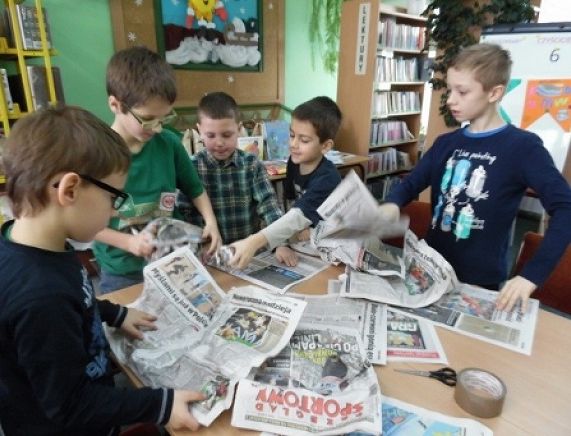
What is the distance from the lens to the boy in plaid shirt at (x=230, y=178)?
5.11 feet

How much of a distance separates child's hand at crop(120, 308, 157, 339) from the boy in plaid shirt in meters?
0.70

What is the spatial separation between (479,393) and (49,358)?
75 cm

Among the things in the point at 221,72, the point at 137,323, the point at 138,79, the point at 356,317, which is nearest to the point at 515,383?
the point at 356,317

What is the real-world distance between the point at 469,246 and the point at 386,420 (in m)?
0.83

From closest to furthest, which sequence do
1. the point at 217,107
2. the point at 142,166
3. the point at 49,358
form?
the point at 49,358 < the point at 142,166 < the point at 217,107

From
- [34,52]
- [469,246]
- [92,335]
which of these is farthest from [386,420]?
[34,52]

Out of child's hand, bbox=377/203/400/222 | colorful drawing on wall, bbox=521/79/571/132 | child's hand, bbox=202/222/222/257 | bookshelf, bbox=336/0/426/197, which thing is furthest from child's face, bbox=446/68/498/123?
bookshelf, bbox=336/0/426/197

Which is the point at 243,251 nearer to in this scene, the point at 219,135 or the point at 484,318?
the point at 219,135

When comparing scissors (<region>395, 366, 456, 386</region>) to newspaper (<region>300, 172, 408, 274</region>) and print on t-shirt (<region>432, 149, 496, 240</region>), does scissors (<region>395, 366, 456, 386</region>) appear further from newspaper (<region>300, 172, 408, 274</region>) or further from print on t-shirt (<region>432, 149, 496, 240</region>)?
print on t-shirt (<region>432, 149, 496, 240</region>)

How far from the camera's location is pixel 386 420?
0.73 metres

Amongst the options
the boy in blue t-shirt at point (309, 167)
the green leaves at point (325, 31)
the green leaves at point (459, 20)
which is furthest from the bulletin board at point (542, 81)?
the boy in blue t-shirt at point (309, 167)

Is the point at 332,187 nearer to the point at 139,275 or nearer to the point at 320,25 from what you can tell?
the point at 139,275

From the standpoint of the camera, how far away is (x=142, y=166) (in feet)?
4.12

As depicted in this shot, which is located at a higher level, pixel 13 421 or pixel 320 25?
pixel 320 25
